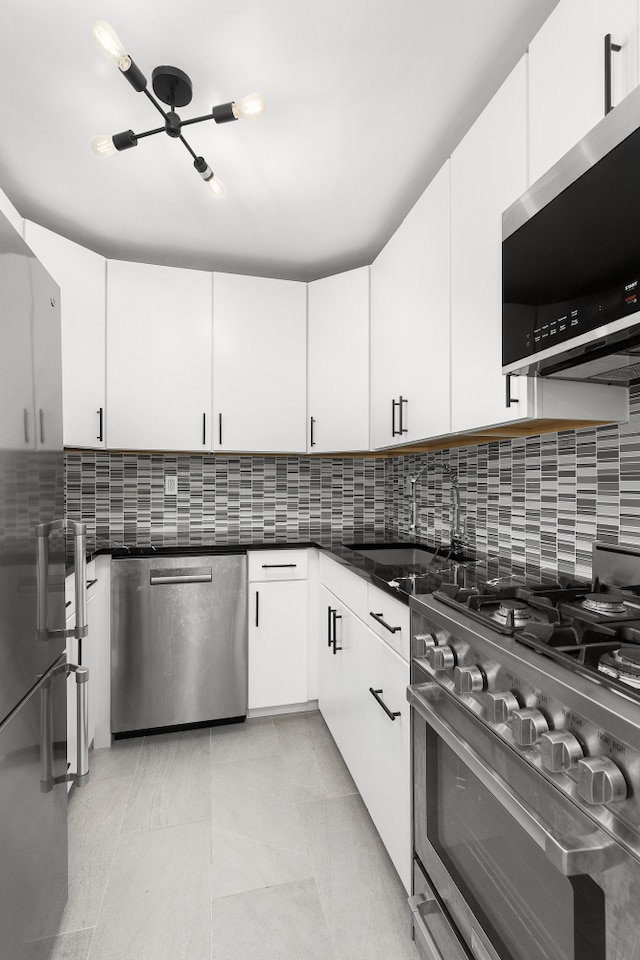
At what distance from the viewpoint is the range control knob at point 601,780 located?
0.63 m

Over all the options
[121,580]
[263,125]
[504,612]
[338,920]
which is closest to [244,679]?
[121,580]

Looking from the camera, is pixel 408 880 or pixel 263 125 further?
pixel 263 125

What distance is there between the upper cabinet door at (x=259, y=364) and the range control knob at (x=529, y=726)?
200 centimetres

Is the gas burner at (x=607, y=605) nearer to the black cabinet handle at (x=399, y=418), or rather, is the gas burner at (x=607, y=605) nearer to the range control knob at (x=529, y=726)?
the range control knob at (x=529, y=726)

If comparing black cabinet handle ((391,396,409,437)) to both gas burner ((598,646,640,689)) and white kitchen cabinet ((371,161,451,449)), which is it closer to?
white kitchen cabinet ((371,161,451,449))

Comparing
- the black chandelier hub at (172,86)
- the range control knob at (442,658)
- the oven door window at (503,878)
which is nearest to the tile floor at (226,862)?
the oven door window at (503,878)

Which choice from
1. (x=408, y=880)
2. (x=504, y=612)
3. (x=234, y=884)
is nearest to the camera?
(x=504, y=612)

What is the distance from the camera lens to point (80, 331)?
7.54ft

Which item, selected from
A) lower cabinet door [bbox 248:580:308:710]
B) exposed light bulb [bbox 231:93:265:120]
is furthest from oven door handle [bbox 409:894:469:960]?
exposed light bulb [bbox 231:93:265:120]

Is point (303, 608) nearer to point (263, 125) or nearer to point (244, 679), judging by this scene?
point (244, 679)

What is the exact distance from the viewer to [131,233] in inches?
92.9

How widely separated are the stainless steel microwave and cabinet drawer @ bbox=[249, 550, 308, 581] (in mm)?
1640

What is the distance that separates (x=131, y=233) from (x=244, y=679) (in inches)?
89.0

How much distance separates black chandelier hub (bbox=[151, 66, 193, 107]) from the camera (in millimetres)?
1379
